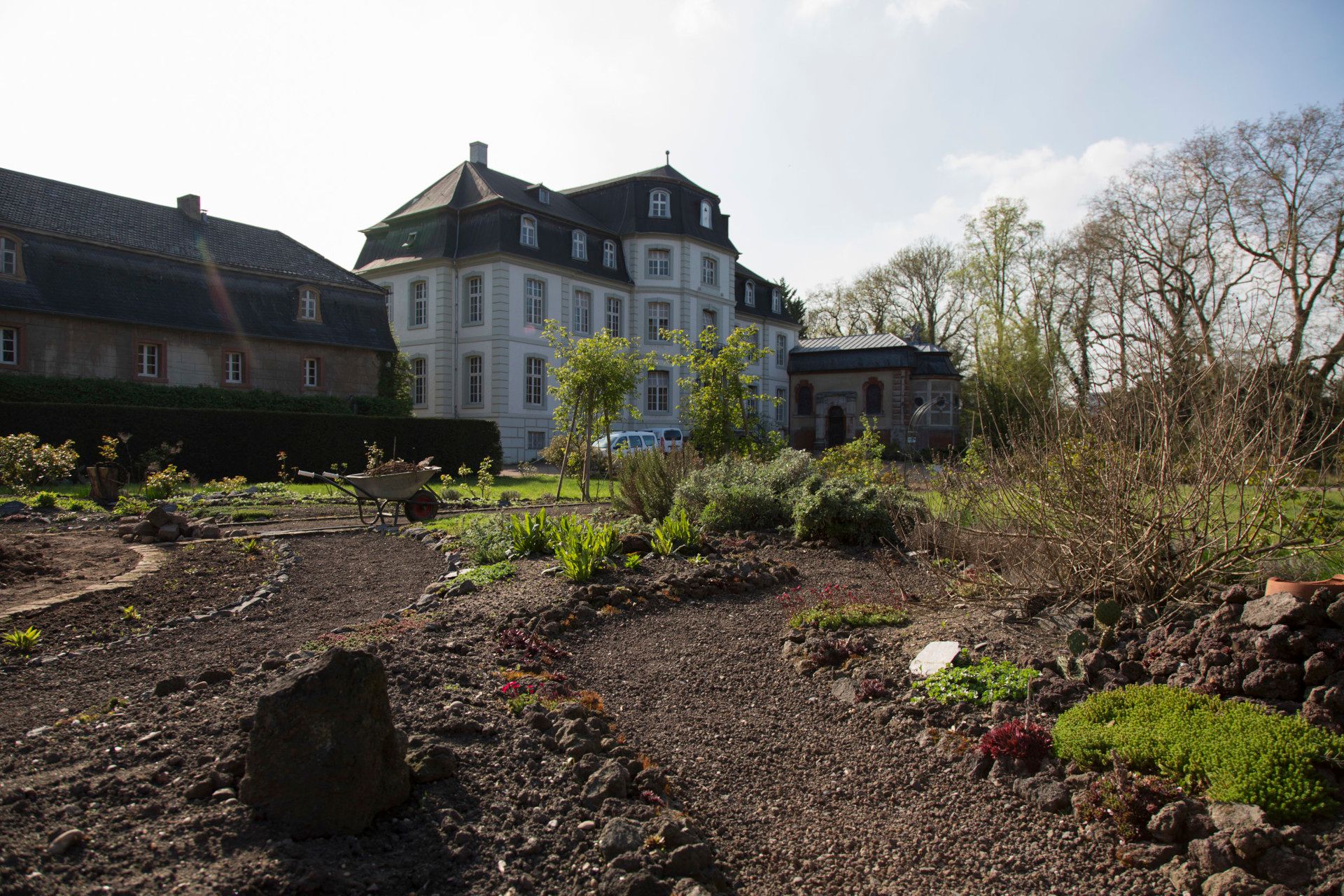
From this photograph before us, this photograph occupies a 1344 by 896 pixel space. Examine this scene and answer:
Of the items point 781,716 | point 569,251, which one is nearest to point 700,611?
point 781,716

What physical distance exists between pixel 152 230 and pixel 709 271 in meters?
22.2

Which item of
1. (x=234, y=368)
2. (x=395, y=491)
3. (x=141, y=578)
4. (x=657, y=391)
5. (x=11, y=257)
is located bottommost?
(x=141, y=578)

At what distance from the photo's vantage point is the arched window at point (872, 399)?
4241 centimetres

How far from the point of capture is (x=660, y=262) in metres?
36.7

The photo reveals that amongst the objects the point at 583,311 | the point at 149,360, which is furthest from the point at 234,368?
the point at 583,311

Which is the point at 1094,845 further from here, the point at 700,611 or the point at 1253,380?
the point at 700,611

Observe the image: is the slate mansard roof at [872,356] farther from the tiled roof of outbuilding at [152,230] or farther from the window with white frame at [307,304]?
the window with white frame at [307,304]

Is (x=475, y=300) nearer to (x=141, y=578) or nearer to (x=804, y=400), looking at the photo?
(x=804, y=400)

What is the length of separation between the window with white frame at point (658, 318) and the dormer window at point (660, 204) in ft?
12.6

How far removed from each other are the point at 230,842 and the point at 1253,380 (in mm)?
4914

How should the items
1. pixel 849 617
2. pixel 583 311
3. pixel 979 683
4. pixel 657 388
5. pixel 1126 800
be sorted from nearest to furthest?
1. pixel 1126 800
2. pixel 979 683
3. pixel 849 617
4. pixel 583 311
5. pixel 657 388

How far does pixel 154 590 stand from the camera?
6.49 meters

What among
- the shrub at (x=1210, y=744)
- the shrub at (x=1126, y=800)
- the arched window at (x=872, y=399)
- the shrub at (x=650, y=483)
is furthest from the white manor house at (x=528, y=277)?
the shrub at (x=1126, y=800)

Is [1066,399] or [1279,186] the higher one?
[1279,186]
